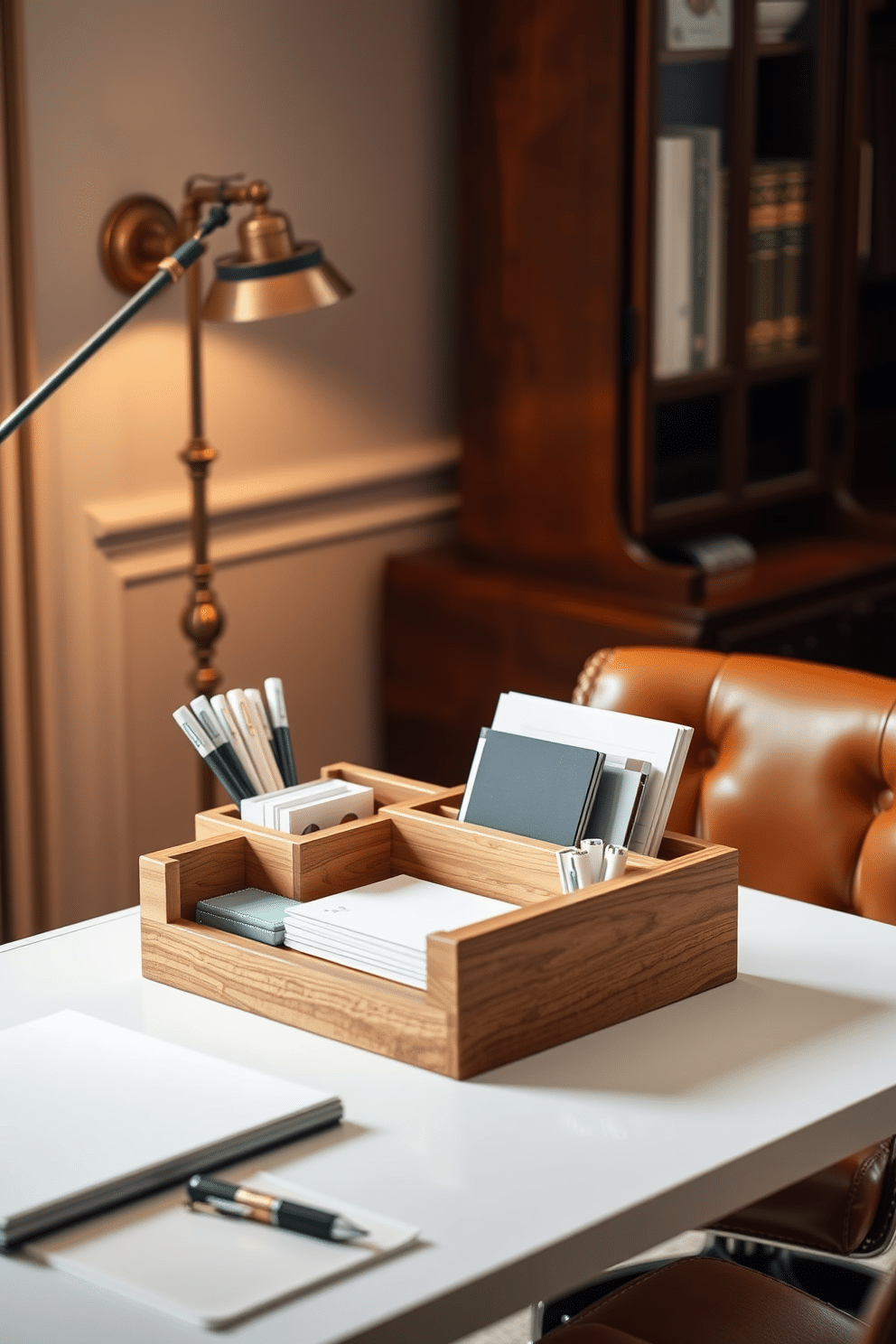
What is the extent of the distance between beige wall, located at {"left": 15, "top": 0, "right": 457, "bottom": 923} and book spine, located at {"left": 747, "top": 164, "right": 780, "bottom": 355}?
0.54m

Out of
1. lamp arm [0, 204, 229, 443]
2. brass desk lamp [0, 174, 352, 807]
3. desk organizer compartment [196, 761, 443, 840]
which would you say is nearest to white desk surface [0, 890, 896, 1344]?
desk organizer compartment [196, 761, 443, 840]

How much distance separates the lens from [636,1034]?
1386mm

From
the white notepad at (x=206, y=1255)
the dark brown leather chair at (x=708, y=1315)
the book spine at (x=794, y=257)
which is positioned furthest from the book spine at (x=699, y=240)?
the white notepad at (x=206, y=1255)

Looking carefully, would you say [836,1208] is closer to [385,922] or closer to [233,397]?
[385,922]

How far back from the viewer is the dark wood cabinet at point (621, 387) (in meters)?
2.83

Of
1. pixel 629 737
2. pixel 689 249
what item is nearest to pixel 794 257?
pixel 689 249

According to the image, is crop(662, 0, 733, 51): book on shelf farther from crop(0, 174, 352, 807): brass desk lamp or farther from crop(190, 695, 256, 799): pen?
crop(190, 695, 256, 799): pen

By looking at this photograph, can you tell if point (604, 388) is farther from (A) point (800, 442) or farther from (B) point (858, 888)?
(B) point (858, 888)

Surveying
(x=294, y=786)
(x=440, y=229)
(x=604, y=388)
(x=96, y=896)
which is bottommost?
(x=96, y=896)

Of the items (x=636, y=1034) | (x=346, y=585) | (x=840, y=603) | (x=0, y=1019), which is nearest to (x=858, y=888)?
(x=636, y=1034)

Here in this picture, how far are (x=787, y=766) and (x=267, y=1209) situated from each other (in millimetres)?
915

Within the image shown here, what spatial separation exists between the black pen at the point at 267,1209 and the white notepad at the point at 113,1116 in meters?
0.04

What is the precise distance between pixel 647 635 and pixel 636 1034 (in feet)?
4.77

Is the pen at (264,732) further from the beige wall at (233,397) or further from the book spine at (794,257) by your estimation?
the book spine at (794,257)
